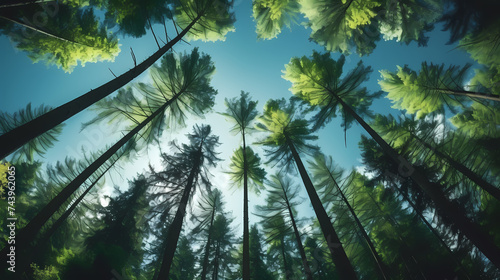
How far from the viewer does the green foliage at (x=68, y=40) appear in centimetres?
726

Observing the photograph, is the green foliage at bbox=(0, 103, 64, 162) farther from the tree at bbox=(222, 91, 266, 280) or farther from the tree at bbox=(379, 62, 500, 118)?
the tree at bbox=(379, 62, 500, 118)

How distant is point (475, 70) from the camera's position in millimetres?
8289

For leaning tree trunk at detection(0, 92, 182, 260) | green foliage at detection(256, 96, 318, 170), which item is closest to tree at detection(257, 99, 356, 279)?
green foliage at detection(256, 96, 318, 170)

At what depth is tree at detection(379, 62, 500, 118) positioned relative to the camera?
7570 millimetres

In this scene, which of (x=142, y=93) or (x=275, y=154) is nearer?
(x=142, y=93)

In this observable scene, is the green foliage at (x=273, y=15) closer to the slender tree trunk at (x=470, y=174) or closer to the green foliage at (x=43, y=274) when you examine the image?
the slender tree trunk at (x=470, y=174)

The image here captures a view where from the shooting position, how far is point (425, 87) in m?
8.05

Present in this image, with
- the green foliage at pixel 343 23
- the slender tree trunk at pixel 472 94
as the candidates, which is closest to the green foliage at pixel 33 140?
the green foliage at pixel 343 23

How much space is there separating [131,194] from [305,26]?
12055 millimetres

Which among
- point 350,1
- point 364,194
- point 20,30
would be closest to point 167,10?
point 20,30

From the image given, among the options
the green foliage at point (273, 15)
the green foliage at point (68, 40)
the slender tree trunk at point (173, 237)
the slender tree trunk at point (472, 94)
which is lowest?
the slender tree trunk at point (173, 237)

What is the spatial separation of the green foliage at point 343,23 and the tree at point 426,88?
7.44ft

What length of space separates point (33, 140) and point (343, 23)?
46.1 ft

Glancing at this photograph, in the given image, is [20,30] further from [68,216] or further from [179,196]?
[179,196]
